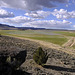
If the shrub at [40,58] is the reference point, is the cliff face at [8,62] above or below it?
above

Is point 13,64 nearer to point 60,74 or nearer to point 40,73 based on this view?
point 40,73

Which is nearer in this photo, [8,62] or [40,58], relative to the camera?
[8,62]

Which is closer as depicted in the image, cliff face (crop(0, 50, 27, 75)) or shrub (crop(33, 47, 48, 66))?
cliff face (crop(0, 50, 27, 75))

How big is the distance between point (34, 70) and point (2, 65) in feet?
23.1

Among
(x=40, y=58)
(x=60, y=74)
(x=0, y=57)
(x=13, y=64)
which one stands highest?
(x=0, y=57)

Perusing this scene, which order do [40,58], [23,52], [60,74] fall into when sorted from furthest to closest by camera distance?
[40,58] → [60,74] → [23,52]

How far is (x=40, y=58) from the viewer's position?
17.5 m

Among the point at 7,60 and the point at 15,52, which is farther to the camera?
the point at 15,52

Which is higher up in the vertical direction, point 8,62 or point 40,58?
point 8,62

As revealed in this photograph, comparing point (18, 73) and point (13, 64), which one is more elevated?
point (13, 64)

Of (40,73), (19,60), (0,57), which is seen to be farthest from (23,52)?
(40,73)

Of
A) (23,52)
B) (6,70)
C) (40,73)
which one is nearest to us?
(6,70)

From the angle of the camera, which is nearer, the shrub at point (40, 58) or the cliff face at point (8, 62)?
the cliff face at point (8, 62)

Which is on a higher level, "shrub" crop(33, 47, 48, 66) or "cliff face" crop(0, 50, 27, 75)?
"cliff face" crop(0, 50, 27, 75)
